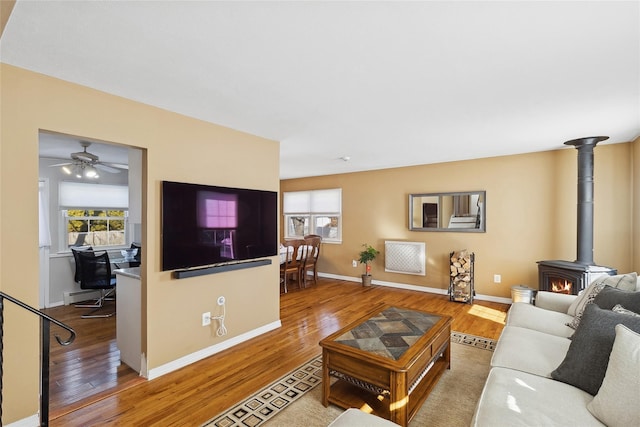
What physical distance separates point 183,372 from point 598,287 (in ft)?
11.7

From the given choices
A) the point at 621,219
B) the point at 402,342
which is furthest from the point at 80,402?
the point at 621,219

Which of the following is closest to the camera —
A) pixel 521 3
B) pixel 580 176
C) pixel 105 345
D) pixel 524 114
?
pixel 521 3

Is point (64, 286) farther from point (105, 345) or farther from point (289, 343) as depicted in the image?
point (289, 343)

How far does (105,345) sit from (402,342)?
10.4 ft

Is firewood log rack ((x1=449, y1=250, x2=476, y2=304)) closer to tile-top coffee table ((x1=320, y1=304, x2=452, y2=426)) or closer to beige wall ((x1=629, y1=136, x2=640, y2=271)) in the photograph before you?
beige wall ((x1=629, y1=136, x2=640, y2=271))

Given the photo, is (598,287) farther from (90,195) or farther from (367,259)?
(90,195)

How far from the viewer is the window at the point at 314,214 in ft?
22.5

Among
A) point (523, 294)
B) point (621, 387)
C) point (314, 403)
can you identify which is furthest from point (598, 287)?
point (314, 403)

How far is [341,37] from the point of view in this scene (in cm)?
167

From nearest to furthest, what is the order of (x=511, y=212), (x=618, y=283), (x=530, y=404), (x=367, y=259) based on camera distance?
(x=530, y=404) < (x=618, y=283) < (x=511, y=212) < (x=367, y=259)

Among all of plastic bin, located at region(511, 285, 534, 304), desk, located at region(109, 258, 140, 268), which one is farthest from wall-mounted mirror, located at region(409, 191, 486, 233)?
desk, located at region(109, 258, 140, 268)

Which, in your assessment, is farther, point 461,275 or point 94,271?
point 461,275

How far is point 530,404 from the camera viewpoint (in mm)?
1479

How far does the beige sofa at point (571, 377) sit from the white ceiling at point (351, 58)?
155 centimetres
